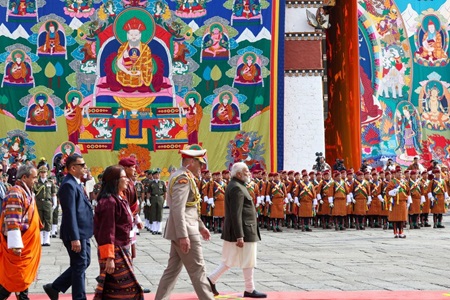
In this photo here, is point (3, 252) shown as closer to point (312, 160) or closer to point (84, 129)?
point (84, 129)

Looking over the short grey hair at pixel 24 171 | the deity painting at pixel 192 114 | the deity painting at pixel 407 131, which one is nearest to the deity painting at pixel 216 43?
the deity painting at pixel 192 114

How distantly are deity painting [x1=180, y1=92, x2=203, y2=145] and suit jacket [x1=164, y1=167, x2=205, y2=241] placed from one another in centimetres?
1758

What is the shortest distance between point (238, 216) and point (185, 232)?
4.19 ft

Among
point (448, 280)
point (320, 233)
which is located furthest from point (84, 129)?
point (448, 280)

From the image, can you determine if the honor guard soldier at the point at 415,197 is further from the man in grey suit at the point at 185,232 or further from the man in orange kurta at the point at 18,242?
the man in orange kurta at the point at 18,242

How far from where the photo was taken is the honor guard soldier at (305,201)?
19672mm

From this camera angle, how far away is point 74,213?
783 cm

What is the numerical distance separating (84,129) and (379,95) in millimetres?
11741

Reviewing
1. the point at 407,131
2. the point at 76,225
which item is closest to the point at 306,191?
the point at 76,225

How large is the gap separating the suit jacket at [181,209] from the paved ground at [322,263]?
164cm

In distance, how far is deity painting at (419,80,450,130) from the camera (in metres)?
32.9

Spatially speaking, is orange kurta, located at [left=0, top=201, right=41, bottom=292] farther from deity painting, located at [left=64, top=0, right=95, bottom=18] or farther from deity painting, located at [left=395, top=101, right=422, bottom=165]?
deity painting, located at [left=395, top=101, right=422, bottom=165]

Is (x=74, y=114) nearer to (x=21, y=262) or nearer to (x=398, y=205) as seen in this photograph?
(x=398, y=205)

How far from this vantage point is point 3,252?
318 inches
